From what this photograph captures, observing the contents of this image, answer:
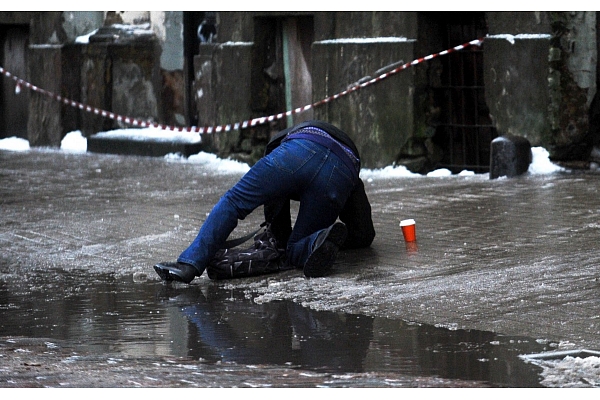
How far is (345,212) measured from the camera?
7777 millimetres

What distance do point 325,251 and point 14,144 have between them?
11.9m

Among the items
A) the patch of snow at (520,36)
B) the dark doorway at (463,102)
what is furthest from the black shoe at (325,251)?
the dark doorway at (463,102)

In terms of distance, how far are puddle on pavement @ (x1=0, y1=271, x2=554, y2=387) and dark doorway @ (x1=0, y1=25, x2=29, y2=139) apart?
11533 mm

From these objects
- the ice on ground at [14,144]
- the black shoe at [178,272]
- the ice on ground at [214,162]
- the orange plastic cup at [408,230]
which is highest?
the ice on ground at [14,144]

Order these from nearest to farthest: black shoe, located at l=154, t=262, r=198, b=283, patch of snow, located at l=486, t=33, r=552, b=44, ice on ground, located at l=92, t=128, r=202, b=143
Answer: black shoe, located at l=154, t=262, r=198, b=283 → patch of snow, located at l=486, t=33, r=552, b=44 → ice on ground, located at l=92, t=128, r=202, b=143

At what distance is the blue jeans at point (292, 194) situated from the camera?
23.1 ft

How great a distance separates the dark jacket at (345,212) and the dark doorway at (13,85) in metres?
11.2

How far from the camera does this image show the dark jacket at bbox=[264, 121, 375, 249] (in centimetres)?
743

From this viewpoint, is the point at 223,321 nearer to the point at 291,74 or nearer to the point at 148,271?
the point at 148,271

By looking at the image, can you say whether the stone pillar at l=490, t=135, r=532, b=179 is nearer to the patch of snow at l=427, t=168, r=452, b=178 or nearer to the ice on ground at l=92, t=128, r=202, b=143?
the patch of snow at l=427, t=168, r=452, b=178

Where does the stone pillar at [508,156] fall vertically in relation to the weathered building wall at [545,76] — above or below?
below

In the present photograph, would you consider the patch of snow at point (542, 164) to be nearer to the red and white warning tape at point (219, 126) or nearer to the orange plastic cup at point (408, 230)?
the red and white warning tape at point (219, 126)

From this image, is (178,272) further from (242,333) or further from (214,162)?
(214,162)

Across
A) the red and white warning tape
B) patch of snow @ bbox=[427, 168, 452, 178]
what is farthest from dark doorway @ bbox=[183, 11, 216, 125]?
patch of snow @ bbox=[427, 168, 452, 178]
